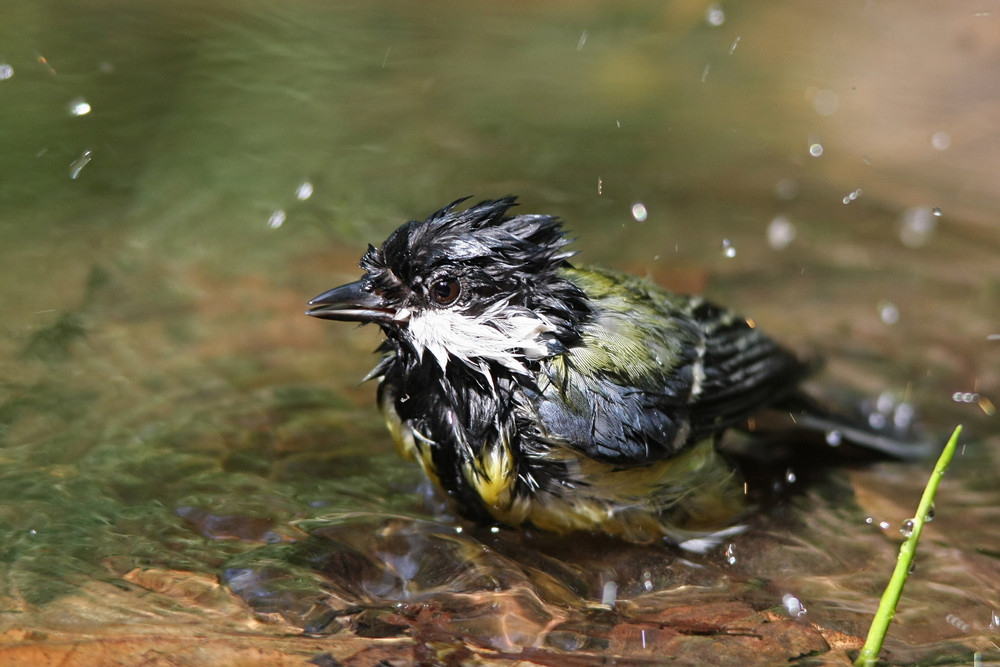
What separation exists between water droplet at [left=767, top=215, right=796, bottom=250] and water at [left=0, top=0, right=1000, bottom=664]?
0.13 feet

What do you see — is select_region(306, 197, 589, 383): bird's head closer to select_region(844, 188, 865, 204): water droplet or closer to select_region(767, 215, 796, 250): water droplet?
select_region(767, 215, 796, 250): water droplet

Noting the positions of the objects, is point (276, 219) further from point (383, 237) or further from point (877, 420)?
point (877, 420)

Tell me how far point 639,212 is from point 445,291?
2799mm

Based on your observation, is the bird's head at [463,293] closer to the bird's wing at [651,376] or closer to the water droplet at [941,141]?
the bird's wing at [651,376]

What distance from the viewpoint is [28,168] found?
5.38m

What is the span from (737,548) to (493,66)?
4.70m

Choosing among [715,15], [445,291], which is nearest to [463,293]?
[445,291]

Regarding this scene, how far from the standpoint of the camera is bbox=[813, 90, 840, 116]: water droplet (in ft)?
22.5

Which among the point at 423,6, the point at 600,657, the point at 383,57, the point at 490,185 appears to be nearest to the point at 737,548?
the point at 600,657

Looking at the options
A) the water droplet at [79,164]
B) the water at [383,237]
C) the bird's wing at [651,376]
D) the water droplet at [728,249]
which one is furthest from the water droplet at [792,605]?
the water droplet at [79,164]

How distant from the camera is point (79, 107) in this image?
590cm

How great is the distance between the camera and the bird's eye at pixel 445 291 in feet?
10.6

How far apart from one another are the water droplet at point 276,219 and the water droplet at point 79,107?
141 centimetres

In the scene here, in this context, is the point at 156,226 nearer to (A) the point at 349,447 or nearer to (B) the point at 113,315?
(B) the point at 113,315
